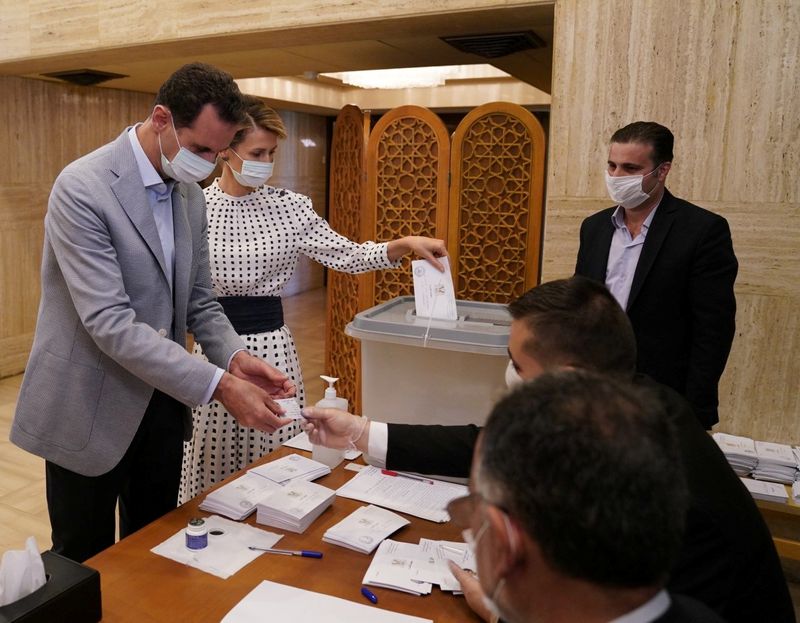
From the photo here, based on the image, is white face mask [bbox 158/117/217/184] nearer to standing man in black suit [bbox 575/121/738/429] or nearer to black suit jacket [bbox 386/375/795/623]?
black suit jacket [bbox 386/375/795/623]

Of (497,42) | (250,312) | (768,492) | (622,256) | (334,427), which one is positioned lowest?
(768,492)

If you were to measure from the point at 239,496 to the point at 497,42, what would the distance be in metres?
2.84

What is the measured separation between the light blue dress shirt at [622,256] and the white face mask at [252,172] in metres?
1.29

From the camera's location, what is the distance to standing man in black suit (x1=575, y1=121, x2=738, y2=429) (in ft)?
7.63

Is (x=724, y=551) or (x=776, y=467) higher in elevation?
(x=724, y=551)

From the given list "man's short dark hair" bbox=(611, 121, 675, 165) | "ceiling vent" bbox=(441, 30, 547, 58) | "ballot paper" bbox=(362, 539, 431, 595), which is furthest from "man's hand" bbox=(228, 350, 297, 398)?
"ceiling vent" bbox=(441, 30, 547, 58)

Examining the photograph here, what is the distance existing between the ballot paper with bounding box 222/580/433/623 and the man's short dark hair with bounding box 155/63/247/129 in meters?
1.14

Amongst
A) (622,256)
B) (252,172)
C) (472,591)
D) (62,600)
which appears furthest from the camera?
(622,256)

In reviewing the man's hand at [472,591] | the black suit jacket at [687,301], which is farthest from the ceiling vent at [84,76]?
the man's hand at [472,591]

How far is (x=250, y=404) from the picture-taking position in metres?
1.65

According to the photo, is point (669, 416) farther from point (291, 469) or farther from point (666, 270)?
point (666, 270)

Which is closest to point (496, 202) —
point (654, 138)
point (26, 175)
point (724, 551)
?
point (654, 138)

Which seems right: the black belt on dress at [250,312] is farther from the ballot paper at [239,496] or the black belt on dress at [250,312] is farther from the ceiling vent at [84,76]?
the ceiling vent at [84,76]

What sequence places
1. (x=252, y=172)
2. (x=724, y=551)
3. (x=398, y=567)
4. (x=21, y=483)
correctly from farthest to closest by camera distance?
1. (x=21, y=483)
2. (x=252, y=172)
3. (x=398, y=567)
4. (x=724, y=551)
